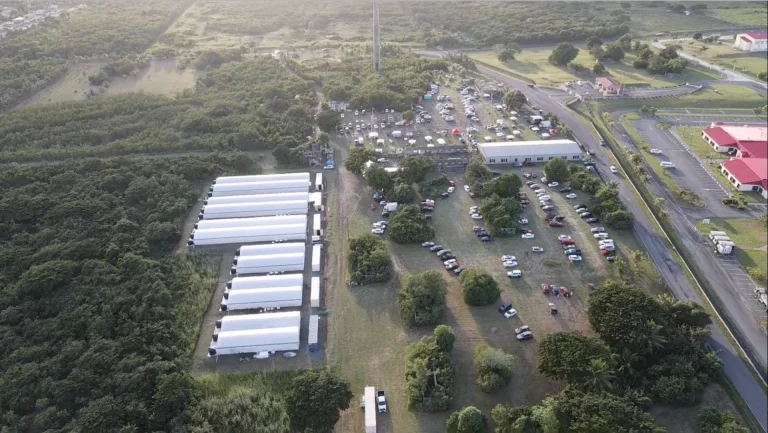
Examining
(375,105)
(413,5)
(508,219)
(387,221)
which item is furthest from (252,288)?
(413,5)

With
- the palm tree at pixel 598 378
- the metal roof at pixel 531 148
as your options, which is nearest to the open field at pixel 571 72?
the metal roof at pixel 531 148

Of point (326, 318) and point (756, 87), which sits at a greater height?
point (756, 87)

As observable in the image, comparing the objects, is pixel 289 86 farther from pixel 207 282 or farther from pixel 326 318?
pixel 326 318

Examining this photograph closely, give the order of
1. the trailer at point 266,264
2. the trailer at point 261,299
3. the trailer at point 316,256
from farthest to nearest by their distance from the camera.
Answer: the trailer at point 316,256, the trailer at point 266,264, the trailer at point 261,299

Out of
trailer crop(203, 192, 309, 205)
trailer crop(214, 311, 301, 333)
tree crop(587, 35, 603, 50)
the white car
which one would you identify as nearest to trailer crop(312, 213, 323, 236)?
trailer crop(203, 192, 309, 205)

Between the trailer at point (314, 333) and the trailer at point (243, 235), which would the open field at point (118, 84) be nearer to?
the trailer at point (243, 235)
